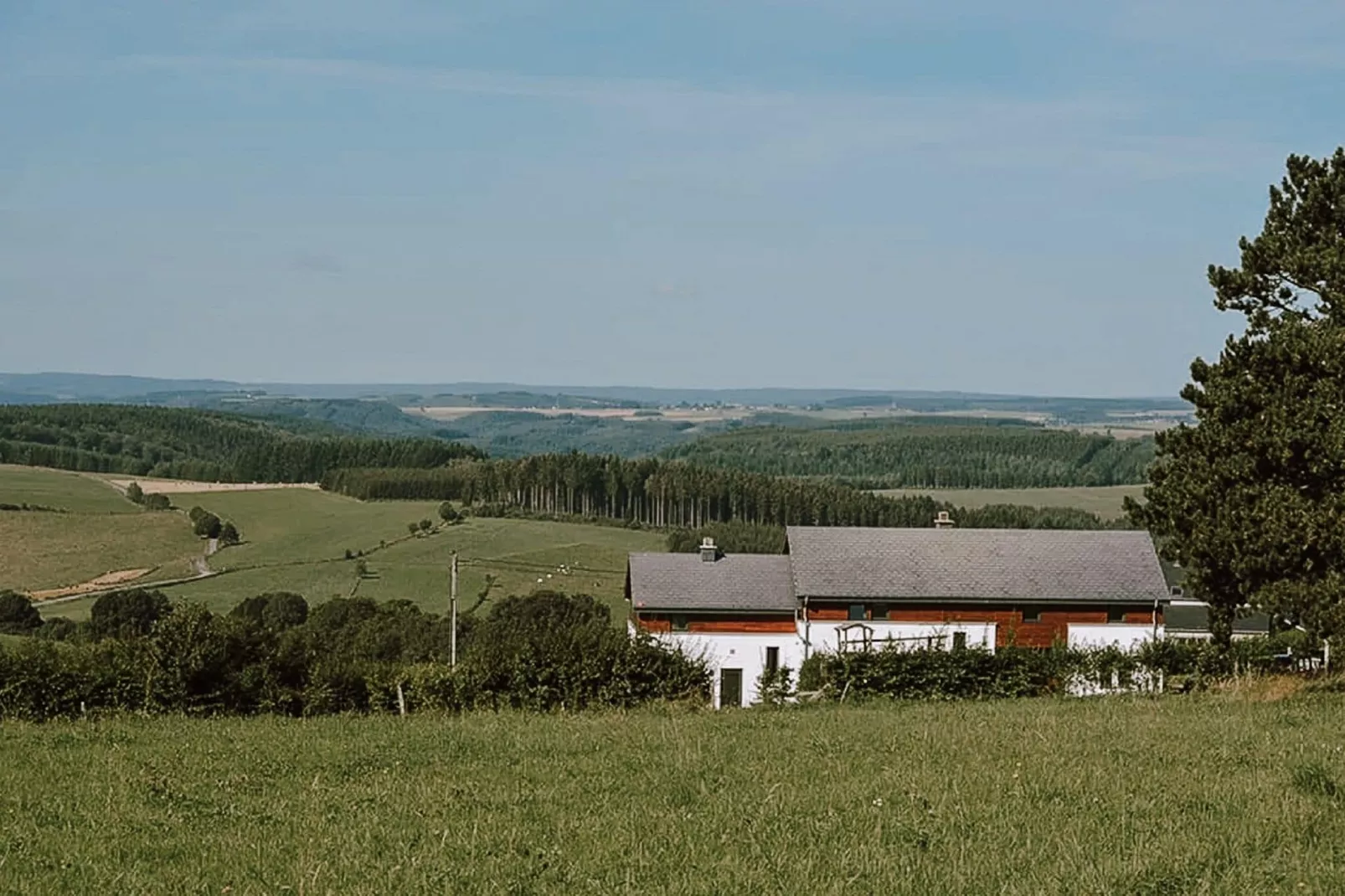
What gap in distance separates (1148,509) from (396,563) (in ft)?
231

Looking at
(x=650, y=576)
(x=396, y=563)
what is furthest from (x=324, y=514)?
(x=650, y=576)

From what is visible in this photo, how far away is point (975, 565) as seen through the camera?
49.2 meters

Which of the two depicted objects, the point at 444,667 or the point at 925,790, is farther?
the point at 444,667

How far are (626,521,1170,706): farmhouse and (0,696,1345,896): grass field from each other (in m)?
29.8

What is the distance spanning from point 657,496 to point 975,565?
291ft

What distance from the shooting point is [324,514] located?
389 feet

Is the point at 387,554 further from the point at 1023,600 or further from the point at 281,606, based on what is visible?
the point at 1023,600

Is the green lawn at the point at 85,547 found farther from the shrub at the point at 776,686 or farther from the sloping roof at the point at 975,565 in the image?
the shrub at the point at 776,686

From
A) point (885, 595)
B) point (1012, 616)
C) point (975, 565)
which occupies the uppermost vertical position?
point (975, 565)

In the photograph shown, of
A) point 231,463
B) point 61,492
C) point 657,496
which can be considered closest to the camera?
point 61,492

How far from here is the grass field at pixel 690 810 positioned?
8.96 meters

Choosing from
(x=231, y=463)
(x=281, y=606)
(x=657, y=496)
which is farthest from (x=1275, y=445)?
(x=231, y=463)

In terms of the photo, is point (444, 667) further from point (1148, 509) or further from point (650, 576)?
point (650, 576)

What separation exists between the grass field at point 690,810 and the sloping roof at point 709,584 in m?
29.8
